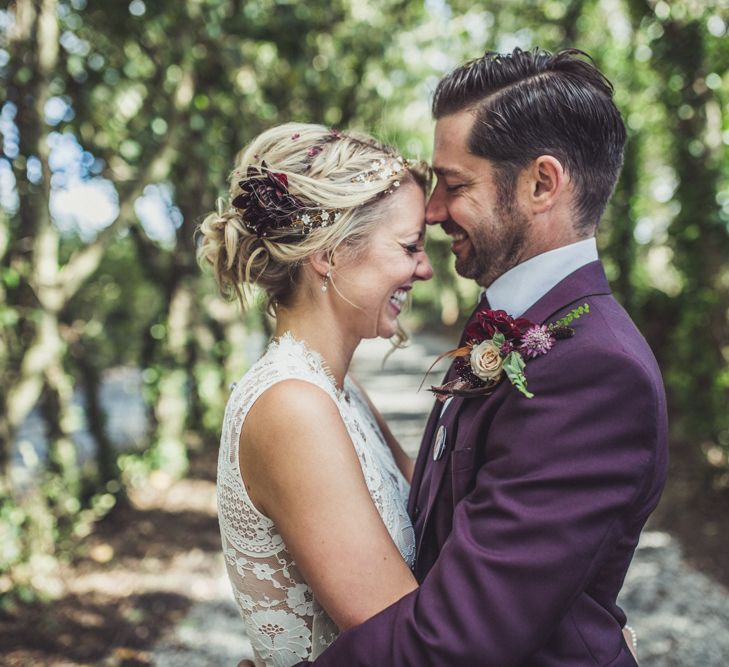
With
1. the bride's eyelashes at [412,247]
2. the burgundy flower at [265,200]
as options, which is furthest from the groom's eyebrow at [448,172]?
the burgundy flower at [265,200]

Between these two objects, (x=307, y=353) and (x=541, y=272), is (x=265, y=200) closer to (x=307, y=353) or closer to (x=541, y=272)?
(x=307, y=353)

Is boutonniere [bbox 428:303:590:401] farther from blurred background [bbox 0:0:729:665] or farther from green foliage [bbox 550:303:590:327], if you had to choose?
blurred background [bbox 0:0:729:665]

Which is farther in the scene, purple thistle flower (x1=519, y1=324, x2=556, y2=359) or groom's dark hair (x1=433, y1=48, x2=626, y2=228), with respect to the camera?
groom's dark hair (x1=433, y1=48, x2=626, y2=228)

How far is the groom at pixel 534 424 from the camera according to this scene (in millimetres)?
1415

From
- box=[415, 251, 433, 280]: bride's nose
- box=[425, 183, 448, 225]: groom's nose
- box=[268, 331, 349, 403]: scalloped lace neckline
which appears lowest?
box=[268, 331, 349, 403]: scalloped lace neckline

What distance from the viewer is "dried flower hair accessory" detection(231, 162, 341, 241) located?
194 centimetres

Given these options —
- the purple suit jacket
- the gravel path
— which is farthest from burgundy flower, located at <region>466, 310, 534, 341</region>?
the gravel path

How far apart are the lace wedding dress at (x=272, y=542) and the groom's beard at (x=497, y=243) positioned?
57cm

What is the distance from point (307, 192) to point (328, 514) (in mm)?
929

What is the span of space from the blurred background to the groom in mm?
569

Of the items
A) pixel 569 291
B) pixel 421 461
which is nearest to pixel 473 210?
pixel 569 291

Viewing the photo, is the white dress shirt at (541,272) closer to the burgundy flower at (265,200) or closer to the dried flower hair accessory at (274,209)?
the dried flower hair accessory at (274,209)

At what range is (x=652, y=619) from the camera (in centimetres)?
478

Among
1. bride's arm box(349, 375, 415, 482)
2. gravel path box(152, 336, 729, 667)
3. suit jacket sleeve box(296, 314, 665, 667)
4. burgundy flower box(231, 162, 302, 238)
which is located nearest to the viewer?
suit jacket sleeve box(296, 314, 665, 667)
